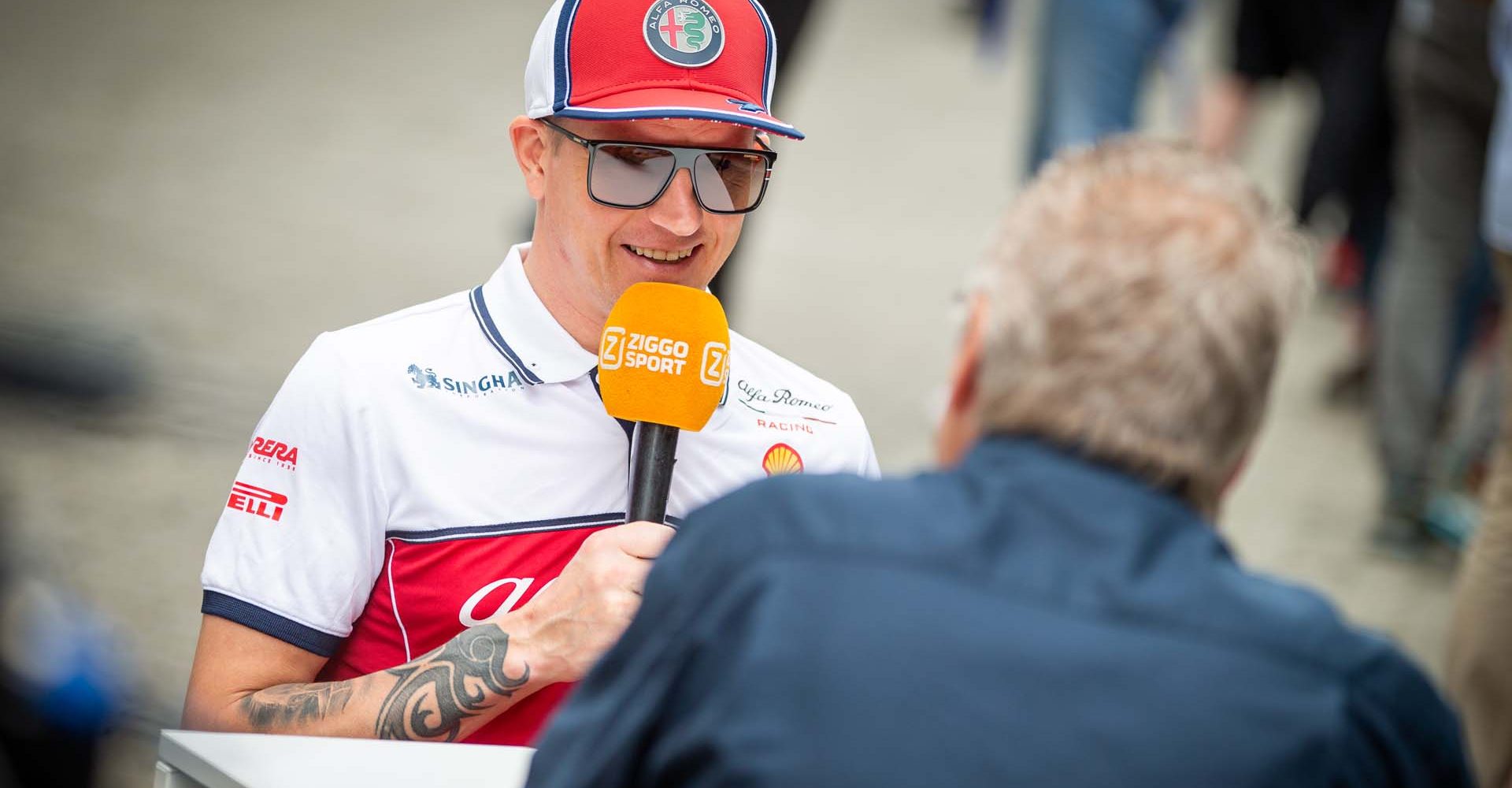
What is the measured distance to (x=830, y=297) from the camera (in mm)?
6770

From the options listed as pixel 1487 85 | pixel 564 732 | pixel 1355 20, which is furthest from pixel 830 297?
pixel 564 732

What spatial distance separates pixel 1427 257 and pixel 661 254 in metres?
3.26

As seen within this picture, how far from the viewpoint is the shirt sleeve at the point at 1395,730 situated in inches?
47.1

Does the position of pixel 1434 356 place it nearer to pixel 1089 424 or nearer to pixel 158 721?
pixel 1089 424

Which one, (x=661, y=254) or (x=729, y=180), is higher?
(x=729, y=180)

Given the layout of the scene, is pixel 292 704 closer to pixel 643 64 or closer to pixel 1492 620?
pixel 643 64

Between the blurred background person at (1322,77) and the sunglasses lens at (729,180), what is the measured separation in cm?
374

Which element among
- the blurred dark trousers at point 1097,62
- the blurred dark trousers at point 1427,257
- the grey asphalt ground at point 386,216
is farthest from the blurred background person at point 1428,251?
the blurred dark trousers at point 1097,62

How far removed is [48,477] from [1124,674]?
13.0 ft

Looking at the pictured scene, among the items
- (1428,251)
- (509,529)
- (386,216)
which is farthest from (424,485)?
(386,216)

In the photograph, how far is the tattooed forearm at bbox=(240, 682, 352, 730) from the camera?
185 cm

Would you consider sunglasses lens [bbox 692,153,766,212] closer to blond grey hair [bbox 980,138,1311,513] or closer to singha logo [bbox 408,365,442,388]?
singha logo [bbox 408,365,442,388]

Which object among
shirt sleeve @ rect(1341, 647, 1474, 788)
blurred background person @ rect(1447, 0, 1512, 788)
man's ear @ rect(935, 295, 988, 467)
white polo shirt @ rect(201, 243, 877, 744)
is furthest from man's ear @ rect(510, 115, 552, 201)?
blurred background person @ rect(1447, 0, 1512, 788)

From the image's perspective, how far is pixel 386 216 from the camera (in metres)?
6.95
